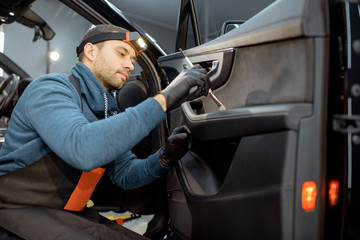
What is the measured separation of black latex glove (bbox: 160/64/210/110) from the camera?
1.01 meters

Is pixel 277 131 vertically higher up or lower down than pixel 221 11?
lower down

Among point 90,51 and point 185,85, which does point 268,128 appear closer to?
point 185,85

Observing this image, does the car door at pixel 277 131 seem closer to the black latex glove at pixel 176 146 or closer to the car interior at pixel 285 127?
the car interior at pixel 285 127

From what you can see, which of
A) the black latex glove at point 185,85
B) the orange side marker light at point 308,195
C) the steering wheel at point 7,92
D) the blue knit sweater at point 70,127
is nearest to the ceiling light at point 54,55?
the steering wheel at point 7,92

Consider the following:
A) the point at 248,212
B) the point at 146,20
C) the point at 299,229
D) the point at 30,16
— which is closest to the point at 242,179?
the point at 248,212

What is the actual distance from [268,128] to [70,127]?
0.57 meters

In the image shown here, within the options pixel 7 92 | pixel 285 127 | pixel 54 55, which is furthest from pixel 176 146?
pixel 54 55

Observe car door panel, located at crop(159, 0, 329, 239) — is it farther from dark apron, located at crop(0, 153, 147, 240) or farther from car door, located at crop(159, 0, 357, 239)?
dark apron, located at crop(0, 153, 147, 240)

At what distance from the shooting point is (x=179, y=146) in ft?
3.94

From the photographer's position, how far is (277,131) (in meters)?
0.79

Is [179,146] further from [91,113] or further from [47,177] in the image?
[47,177]

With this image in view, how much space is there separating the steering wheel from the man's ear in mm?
1119

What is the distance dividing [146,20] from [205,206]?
734 centimetres

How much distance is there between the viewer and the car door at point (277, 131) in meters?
0.75
